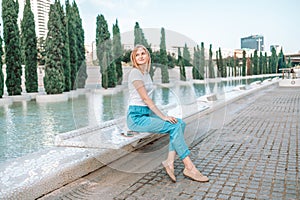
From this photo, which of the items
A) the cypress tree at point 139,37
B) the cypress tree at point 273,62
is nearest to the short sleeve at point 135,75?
the cypress tree at point 139,37

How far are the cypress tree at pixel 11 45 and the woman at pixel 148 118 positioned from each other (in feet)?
35.1

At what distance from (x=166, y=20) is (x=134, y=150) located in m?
1.58

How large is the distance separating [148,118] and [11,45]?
11.1 metres

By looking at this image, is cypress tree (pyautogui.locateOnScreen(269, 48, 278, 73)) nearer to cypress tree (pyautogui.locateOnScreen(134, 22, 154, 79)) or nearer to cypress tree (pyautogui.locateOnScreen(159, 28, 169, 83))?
cypress tree (pyautogui.locateOnScreen(159, 28, 169, 83))

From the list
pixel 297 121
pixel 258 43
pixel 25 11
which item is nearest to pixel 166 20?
pixel 297 121

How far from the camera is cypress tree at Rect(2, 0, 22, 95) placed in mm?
12172

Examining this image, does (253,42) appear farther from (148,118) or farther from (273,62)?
(148,118)

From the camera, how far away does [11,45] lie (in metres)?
12.3

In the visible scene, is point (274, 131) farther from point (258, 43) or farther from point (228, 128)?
point (258, 43)

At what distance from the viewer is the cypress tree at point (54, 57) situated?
475 inches

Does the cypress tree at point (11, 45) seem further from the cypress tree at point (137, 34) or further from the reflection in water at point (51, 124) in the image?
the cypress tree at point (137, 34)

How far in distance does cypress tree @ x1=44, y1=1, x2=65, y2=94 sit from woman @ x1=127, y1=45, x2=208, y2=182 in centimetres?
975

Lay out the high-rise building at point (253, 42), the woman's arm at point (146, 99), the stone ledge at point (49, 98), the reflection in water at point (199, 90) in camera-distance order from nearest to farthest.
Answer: the woman's arm at point (146, 99), the reflection in water at point (199, 90), the stone ledge at point (49, 98), the high-rise building at point (253, 42)

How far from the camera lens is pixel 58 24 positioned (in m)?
12.2
